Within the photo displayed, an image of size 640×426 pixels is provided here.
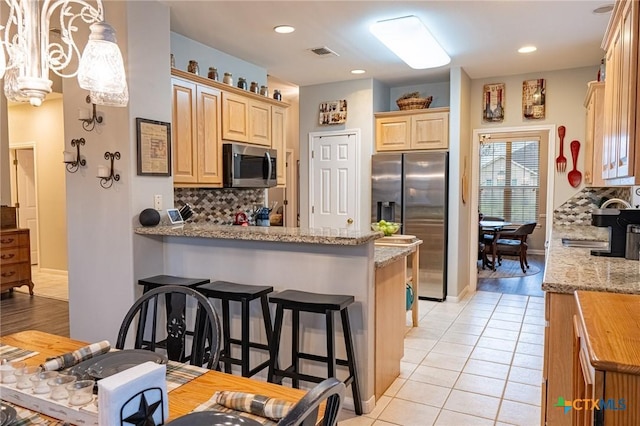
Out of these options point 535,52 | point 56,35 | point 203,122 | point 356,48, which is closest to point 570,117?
point 535,52

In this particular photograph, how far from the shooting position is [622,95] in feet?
6.92

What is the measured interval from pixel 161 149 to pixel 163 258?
0.77 meters

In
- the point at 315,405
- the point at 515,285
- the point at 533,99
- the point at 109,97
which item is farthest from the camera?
the point at 515,285

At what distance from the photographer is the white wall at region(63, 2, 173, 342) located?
2904 millimetres

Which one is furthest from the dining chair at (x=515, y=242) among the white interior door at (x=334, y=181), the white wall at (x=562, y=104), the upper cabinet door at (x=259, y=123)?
the upper cabinet door at (x=259, y=123)

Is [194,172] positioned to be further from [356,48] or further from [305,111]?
[305,111]

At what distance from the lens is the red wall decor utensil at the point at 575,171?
489cm

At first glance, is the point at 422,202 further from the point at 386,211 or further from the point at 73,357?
the point at 73,357

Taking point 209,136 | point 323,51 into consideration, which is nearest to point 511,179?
point 323,51

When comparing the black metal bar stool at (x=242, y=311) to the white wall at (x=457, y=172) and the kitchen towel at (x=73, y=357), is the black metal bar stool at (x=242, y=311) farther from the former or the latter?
the white wall at (x=457, y=172)

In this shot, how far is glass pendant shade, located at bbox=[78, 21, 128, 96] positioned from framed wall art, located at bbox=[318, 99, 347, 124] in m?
4.01

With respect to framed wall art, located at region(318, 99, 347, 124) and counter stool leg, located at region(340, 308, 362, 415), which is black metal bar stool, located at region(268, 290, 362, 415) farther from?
framed wall art, located at region(318, 99, 347, 124)

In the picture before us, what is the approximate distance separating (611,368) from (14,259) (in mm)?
6088

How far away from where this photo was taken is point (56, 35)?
3.75 meters
